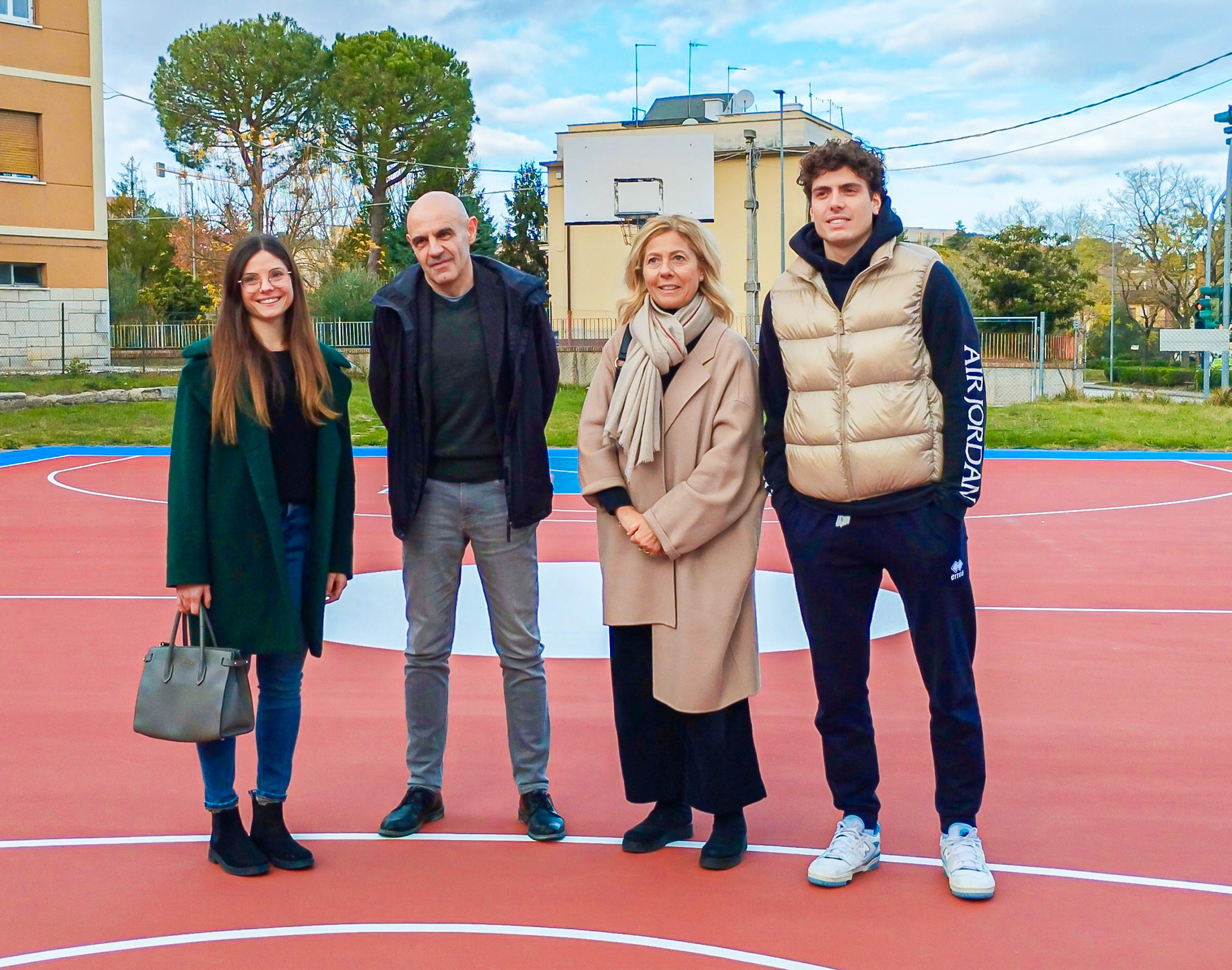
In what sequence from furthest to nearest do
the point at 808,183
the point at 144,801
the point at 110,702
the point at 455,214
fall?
the point at 110,702, the point at 144,801, the point at 455,214, the point at 808,183

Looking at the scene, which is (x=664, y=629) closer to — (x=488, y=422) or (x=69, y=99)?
(x=488, y=422)

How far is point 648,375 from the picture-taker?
12.2 feet

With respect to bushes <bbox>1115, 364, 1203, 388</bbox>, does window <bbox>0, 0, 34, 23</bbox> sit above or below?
above

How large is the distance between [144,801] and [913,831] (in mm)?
2537

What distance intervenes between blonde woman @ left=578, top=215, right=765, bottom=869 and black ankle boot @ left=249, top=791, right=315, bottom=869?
3.16ft

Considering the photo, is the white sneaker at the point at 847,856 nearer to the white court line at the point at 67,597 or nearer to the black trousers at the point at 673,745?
the black trousers at the point at 673,745

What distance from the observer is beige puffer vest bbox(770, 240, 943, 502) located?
3.48 metres

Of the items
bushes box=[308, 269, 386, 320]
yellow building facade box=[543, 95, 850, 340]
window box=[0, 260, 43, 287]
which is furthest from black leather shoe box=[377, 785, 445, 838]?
yellow building facade box=[543, 95, 850, 340]

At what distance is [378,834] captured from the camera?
13.0 feet

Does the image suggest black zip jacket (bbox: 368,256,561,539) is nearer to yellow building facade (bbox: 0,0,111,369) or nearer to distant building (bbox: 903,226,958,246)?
yellow building facade (bbox: 0,0,111,369)

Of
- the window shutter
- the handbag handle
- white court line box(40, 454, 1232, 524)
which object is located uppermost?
the window shutter

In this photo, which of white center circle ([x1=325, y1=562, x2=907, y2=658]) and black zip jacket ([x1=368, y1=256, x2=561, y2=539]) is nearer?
black zip jacket ([x1=368, y1=256, x2=561, y2=539])

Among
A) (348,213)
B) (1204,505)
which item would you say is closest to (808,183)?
(1204,505)

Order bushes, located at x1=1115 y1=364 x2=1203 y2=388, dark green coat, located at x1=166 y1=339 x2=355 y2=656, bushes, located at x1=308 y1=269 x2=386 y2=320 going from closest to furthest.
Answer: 1. dark green coat, located at x1=166 y1=339 x2=355 y2=656
2. bushes, located at x1=308 y1=269 x2=386 y2=320
3. bushes, located at x1=1115 y1=364 x2=1203 y2=388
